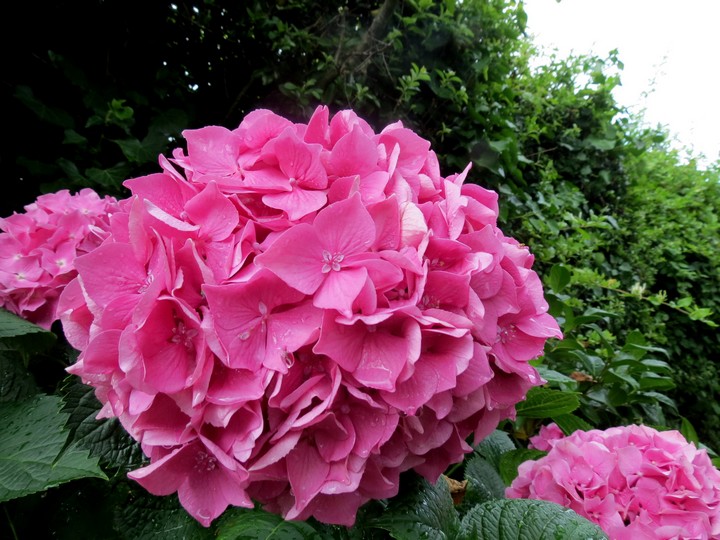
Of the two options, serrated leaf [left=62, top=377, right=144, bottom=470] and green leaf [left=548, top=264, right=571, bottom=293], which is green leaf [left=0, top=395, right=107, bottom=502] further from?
green leaf [left=548, top=264, right=571, bottom=293]

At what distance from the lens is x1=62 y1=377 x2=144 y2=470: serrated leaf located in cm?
66

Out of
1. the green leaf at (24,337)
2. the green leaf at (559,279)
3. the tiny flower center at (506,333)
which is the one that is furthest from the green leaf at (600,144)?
the green leaf at (24,337)

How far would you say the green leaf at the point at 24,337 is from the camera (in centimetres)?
86

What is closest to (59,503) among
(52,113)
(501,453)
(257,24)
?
(501,453)

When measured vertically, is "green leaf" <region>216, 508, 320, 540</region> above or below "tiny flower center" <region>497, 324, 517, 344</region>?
below

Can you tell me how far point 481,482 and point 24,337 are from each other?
97cm

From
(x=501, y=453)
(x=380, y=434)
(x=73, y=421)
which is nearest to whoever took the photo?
(x=380, y=434)

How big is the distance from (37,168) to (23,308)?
39.4 inches

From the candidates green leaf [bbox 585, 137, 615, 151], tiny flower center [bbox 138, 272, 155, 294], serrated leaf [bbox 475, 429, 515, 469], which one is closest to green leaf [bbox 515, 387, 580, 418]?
serrated leaf [bbox 475, 429, 515, 469]

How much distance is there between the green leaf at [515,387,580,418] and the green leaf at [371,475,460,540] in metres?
0.37

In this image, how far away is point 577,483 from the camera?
3.15 ft

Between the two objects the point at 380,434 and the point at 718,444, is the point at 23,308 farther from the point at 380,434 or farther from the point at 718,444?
the point at 718,444

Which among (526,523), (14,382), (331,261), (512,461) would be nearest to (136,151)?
(14,382)

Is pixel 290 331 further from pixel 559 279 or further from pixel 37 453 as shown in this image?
pixel 559 279
